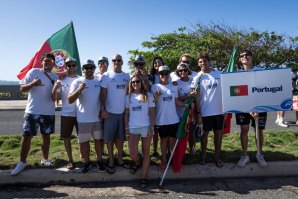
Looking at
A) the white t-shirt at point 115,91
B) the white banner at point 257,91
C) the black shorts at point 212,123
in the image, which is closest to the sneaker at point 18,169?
the white t-shirt at point 115,91

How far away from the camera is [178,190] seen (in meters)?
5.07

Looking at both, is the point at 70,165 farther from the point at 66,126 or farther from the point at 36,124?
the point at 36,124

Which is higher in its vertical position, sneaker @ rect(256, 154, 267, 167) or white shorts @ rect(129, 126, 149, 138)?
white shorts @ rect(129, 126, 149, 138)

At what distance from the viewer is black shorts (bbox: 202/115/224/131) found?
579cm

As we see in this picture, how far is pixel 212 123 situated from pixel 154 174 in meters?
1.35

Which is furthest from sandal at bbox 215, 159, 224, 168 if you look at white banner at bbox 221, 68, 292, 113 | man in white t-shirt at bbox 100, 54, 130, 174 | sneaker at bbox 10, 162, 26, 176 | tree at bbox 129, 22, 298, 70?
tree at bbox 129, 22, 298, 70

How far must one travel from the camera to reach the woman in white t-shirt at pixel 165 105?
5.43m

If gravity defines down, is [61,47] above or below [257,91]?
above

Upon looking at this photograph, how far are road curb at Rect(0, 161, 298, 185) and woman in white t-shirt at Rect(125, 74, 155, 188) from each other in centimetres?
47

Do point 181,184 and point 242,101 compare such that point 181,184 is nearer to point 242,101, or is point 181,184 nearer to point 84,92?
point 242,101

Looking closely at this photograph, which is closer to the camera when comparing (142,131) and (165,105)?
(142,131)

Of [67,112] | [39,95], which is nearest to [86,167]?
[67,112]

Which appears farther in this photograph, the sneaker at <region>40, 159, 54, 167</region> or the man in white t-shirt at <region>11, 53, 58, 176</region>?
the sneaker at <region>40, 159, 54, 167</region>

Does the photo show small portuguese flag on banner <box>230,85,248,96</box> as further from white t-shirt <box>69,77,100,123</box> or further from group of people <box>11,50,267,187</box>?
white t-shirt <box>69,77,100,123</box>
